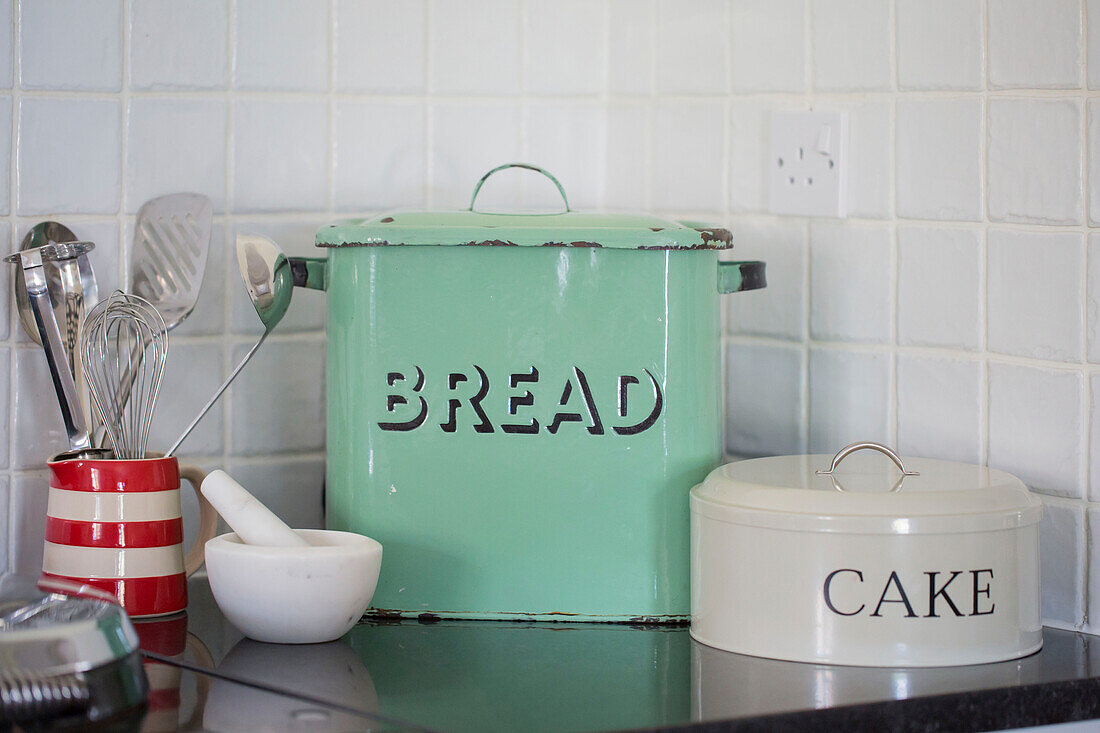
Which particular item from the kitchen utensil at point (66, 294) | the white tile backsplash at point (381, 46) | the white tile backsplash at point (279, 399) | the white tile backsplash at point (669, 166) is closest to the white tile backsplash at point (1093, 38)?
the white tile backsplash at point (669, 166)

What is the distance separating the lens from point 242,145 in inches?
39.9

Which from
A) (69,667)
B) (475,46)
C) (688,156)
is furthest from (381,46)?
(69,667)

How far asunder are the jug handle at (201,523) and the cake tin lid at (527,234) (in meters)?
0.21

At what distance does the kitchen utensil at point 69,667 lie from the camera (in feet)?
1.98

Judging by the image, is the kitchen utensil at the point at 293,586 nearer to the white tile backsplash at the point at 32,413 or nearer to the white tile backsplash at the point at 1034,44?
the white tile backsplash at the point at 32,413

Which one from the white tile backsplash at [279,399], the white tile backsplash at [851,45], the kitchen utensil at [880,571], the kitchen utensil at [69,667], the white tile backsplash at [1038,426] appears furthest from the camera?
the white tile backsplash at [279,399]

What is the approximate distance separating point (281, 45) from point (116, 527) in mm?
453

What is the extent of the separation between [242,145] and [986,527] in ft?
2.26

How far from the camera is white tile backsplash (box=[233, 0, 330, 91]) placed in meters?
1.01

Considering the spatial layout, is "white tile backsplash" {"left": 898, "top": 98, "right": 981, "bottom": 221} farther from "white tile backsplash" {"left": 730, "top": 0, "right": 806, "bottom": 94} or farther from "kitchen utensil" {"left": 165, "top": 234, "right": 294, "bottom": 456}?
"kitchen utensil" {"left": 165, "top": 234, "right": 294, "bottom": 456}

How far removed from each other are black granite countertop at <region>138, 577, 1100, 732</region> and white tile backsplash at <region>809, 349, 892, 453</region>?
0.70ft

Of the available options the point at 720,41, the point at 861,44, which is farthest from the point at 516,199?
the point at 861,44

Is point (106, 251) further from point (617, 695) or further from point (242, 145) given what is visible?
point (617, 695)

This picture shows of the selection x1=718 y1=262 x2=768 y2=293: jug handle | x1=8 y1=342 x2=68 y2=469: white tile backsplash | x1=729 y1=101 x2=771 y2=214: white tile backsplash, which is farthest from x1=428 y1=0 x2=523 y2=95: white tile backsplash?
x1=8 y1=342 x2=68 y2=469: white tile backsplash
